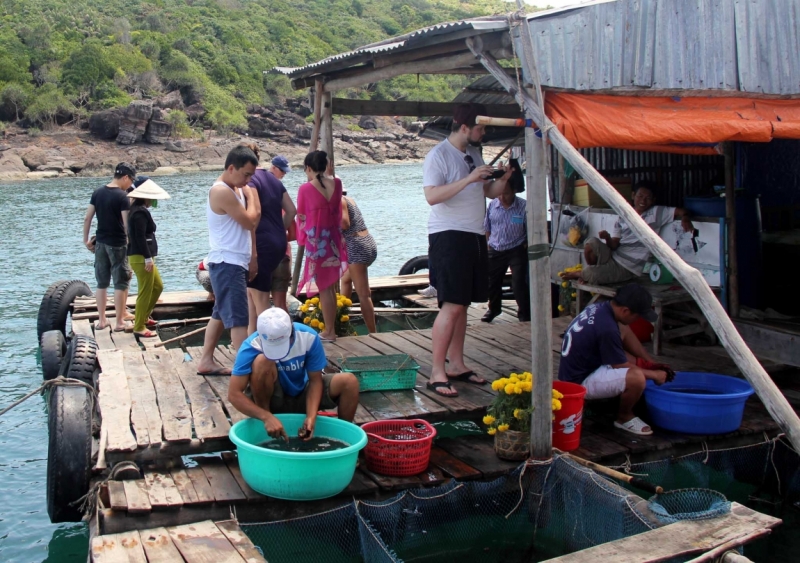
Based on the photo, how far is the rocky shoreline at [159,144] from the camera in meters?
42.1

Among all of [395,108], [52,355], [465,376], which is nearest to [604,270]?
[465,376]

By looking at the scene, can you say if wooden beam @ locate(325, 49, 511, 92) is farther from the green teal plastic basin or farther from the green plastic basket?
the green teal plastic basin

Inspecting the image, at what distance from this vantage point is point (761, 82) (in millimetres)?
5059

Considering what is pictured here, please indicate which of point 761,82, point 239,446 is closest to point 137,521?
point 239,446

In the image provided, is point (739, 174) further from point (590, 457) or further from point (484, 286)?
point (590, 457)

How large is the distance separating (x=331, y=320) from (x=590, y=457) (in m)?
2.96

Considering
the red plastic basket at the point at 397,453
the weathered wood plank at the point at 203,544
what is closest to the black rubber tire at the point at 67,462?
the weathered wood plank at the point at 203,544

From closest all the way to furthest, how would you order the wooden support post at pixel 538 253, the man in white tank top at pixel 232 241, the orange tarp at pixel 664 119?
the wooden support post at pixel 538 253, the orange tarp at pixel 664 119, the man in white tank top at pixel 232 241

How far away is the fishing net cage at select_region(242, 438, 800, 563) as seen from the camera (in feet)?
13.9

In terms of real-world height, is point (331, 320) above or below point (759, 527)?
above

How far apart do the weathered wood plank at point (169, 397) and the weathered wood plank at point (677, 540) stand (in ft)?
7.80

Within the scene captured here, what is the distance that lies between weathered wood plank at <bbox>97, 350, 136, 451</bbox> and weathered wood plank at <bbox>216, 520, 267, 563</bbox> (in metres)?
0.85

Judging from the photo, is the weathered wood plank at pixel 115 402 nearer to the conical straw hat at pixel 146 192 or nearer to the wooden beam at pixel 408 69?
the conical straw hat at pixel 146 192

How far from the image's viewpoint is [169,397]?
5555mm
